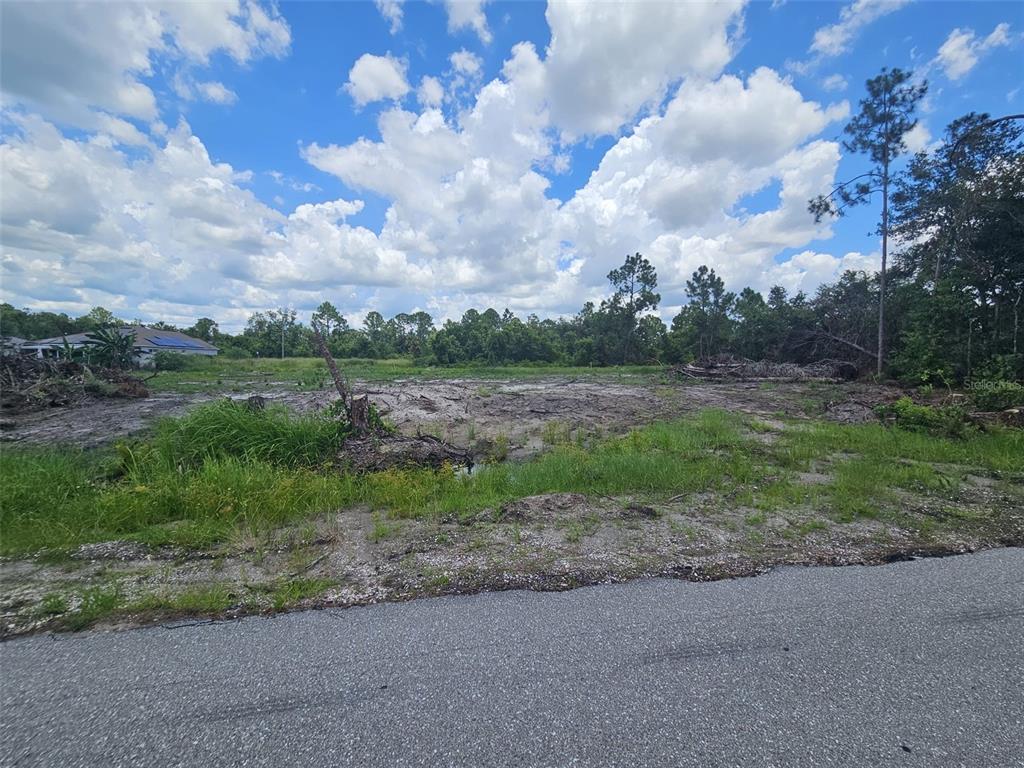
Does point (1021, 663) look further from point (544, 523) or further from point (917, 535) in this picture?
point (544, 523)

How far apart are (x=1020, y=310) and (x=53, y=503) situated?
83.3 feet

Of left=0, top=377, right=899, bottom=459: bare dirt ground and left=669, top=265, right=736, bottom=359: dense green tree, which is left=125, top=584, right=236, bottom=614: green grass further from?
left=669, top=265, right=736, bottom=359: dense green tree

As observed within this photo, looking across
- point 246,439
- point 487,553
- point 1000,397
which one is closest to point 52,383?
point 246,439

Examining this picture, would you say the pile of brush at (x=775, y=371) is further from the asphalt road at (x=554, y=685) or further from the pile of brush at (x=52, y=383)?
the pile of brush at (x=52, y=383)

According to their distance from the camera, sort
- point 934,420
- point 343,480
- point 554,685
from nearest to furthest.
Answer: point 554,685 < point 343,480 < point 934,420

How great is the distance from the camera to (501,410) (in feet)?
43.1

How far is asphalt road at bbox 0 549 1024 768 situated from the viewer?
174 cm

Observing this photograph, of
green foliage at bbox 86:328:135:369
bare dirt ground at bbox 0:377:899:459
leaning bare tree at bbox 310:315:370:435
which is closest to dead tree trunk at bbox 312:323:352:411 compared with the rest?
leaning bare tree at bbox 310:315:370:435

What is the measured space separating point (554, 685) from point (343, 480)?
4281 millimetres

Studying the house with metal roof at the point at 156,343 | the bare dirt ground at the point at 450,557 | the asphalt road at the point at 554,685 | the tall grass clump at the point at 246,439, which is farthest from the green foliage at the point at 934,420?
the house with metal roof at the point at 156,343

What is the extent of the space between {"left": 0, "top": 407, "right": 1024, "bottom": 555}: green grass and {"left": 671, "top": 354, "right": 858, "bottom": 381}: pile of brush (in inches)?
627

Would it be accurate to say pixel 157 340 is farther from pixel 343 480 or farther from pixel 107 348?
pixel 343 480

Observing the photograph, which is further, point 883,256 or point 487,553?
point 883,256

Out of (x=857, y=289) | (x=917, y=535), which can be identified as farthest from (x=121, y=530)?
(x=857, y=289)
